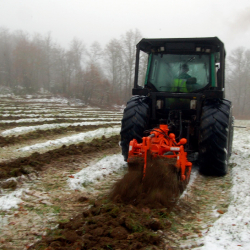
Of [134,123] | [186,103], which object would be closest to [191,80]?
[186,103]

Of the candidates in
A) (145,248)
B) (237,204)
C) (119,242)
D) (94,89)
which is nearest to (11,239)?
(119,242)

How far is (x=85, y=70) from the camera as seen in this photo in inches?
2016

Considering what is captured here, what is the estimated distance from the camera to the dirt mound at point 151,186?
13.0 feet

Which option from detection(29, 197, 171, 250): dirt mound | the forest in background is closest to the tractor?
detection(29, 197, 171, 250): dirt mound

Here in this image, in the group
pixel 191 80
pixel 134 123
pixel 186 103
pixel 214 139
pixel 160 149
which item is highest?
pixel 191 80

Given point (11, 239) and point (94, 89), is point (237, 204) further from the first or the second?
point (94, 89)

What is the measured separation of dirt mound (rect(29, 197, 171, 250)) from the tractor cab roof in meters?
3.57

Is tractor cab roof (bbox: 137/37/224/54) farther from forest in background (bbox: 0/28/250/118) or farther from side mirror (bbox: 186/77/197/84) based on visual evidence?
forest in background (bbox: 0/28/250/118)

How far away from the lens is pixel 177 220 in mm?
3527

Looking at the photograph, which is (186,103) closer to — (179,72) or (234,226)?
(179,72)

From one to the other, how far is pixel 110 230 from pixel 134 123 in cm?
278

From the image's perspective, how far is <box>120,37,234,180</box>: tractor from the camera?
17.4ft

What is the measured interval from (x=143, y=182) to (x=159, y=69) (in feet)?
9.77

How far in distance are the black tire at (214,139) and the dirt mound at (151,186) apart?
3.51ft
